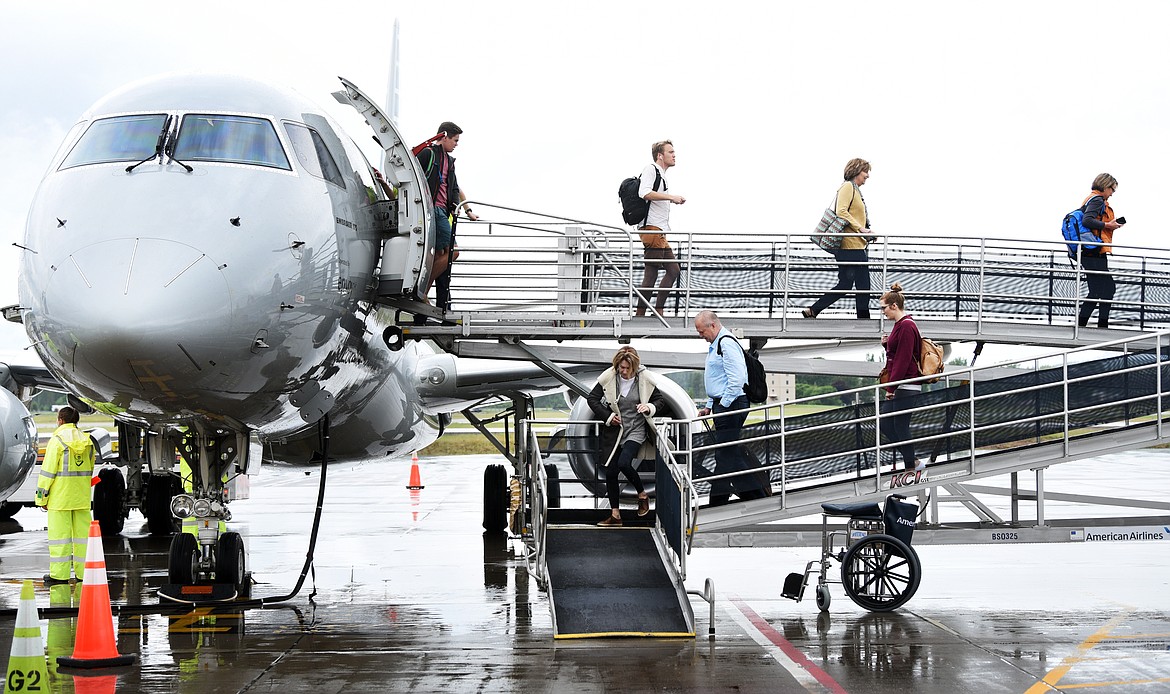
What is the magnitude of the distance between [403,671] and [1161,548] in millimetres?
11791

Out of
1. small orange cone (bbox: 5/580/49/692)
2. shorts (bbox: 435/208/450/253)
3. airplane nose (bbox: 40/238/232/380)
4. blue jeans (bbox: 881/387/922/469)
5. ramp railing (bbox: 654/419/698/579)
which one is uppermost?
shorts (bbox: 435/208/450/253)

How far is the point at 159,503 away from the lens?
1822 cm

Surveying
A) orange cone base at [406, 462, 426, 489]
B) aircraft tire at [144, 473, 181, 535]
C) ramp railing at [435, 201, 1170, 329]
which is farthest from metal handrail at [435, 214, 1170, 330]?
orange cone base at [406, 462, 426, 489]

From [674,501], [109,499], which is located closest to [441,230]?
[674,501]

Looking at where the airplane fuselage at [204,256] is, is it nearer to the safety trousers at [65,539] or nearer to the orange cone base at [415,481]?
the safety trousers at [65,539]

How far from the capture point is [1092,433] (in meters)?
10.0

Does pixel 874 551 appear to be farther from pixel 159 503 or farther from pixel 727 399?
pixel 159 503

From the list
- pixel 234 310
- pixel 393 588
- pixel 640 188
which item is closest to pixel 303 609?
pixel 393 588

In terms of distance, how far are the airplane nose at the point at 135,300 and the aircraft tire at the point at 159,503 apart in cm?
1083

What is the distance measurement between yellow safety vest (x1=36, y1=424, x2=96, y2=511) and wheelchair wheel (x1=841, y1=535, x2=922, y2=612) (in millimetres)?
7669

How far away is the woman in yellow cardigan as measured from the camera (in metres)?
11.7

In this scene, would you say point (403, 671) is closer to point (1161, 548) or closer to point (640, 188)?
point (640, 188)

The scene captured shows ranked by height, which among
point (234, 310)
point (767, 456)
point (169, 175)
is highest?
point (169, 175)

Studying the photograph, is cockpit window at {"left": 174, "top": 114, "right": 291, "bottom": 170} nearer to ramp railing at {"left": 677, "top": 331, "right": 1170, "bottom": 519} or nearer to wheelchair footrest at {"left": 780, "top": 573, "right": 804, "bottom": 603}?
ramp railing at {"left": 677, "top": 331, "right": 1170, "bottom": 519}
